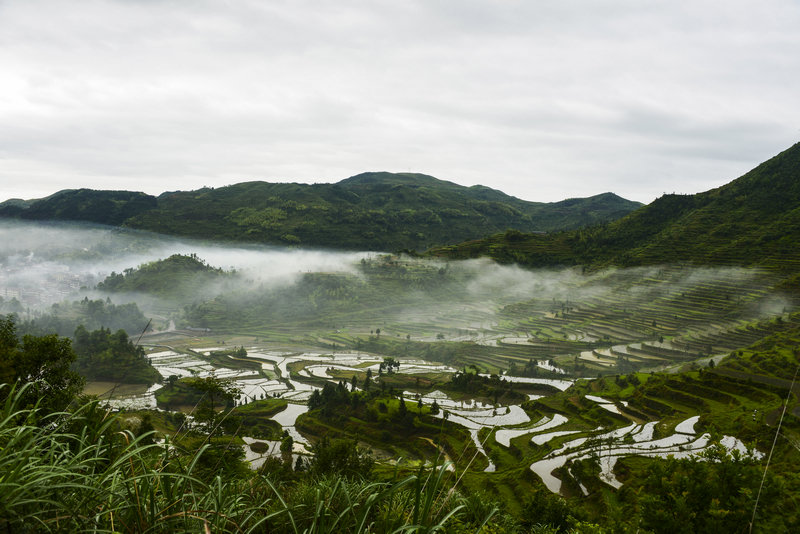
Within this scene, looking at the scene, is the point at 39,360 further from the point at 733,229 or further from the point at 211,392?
the point at 733,229

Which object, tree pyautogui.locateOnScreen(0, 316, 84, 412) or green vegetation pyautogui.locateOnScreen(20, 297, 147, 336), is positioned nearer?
tree pyautogui.locateOnScreen(0, 316, 84, 412)

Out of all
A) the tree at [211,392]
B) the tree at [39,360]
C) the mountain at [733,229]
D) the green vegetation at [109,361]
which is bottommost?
the green vegetation at [109,361]

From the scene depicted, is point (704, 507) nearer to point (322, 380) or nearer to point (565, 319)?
point (322, 380)

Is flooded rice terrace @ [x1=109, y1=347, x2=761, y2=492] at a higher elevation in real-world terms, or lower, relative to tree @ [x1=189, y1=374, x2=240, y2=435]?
lower

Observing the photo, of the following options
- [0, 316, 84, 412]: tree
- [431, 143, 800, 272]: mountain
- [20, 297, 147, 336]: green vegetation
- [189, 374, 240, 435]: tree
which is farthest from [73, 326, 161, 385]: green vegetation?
[431, 143, 800, 272]: mountain

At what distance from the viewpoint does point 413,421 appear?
202 feet

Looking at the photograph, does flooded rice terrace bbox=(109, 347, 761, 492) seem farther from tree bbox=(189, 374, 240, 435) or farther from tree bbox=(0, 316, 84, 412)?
tree bbox=(0, 316, 84, 412)

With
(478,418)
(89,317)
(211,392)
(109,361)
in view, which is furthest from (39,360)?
(89,317)

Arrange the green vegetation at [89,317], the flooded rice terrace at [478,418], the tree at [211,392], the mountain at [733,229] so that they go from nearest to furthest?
the tree at [211,392] < the flooded rice terrace at [478,418] < the mountain at [733,229] < the green vegetation at [89,317]

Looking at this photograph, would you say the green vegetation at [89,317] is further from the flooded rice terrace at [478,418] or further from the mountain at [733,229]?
the mountain at [733,229]

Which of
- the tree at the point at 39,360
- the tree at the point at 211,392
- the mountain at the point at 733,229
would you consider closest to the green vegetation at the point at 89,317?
the tree at the point at 39,360

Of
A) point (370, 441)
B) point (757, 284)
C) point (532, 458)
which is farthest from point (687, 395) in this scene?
point (757, 284)

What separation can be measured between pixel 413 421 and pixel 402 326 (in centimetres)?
12117

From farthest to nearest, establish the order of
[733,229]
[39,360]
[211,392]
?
[733,229]
[39,360]
[211,392]
